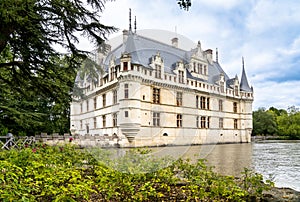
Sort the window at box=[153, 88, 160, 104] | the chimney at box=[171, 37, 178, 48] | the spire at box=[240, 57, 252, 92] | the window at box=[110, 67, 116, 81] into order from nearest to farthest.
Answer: the window at box=[153, 88, 160, 104] → the window at box=[110, 67, 116, 81] → the chimney at box=[171, 37, 178, 48] → the spire at box=[240, 57, 252, 92]

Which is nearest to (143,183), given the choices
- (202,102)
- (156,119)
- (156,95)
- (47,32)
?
(156,119)

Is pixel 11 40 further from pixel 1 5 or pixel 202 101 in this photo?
pixel 202 101

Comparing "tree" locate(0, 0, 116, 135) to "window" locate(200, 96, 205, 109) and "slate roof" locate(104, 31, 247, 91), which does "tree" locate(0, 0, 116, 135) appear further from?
"window" locate(200, 96, 205, 109)

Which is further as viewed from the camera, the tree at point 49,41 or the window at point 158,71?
the tree at point 49,41

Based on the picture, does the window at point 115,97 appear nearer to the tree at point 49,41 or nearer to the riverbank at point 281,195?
the riverbank at point 281,195

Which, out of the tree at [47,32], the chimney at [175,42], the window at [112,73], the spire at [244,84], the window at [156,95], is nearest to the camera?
the window at [156,95]

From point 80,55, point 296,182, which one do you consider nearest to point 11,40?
point 80,55

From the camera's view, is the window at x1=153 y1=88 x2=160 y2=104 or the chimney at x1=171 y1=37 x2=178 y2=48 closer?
the window at x1=153 y1=88 x2=160 y2=104

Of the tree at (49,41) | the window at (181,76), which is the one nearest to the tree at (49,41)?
the tree at (49,41)

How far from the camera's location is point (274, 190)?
3.60 metres

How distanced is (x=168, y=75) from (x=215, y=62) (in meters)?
0.67

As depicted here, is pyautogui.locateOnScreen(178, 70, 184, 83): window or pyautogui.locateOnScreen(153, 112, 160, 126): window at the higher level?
pyautogui.locateOnScreen(178, 70, 184, 83): window

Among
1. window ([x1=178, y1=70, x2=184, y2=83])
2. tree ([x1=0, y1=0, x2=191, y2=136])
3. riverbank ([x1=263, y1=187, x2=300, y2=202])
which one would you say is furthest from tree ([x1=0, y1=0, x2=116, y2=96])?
riverbank ([x1=263, y1=187, x2=300, y2=202])

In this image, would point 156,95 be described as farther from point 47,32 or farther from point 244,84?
point 47,32
